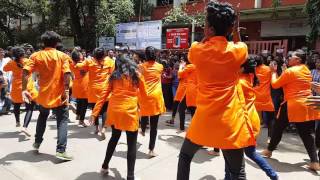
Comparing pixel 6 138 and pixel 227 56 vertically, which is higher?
pixel 227 56

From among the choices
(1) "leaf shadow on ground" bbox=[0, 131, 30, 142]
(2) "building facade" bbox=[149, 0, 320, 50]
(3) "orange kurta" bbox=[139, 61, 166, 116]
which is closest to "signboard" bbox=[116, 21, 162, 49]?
(2) "building facade" bbox=[149, 0, 320, 50]

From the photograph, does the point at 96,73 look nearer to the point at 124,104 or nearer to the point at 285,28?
the point at 124,104

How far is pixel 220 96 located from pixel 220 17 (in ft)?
2.15

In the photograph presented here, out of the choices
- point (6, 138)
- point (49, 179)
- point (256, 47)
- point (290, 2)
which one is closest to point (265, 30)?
point (290, 2)

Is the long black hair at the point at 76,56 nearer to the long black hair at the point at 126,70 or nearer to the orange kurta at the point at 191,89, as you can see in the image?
the orange kurta at the point at 191,89

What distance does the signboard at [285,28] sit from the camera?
1541 centimetres

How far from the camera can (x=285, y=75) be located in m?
5.83

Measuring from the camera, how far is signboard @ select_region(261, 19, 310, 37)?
607 inches

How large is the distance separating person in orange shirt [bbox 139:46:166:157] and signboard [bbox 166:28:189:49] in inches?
269

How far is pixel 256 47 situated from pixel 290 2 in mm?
4694

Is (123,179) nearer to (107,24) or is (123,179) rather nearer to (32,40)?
(107,24)

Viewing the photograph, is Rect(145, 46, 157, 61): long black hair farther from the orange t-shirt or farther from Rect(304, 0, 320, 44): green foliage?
Rect(304, 0, 320, 44): green foliage

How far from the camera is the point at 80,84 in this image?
870cm

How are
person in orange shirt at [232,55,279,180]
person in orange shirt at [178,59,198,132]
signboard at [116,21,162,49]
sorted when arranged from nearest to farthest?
person in orange shirt at [232,55,279,180]
person in orange shirt at [178,59,198,132]
signboard at [116,21,162,49]
